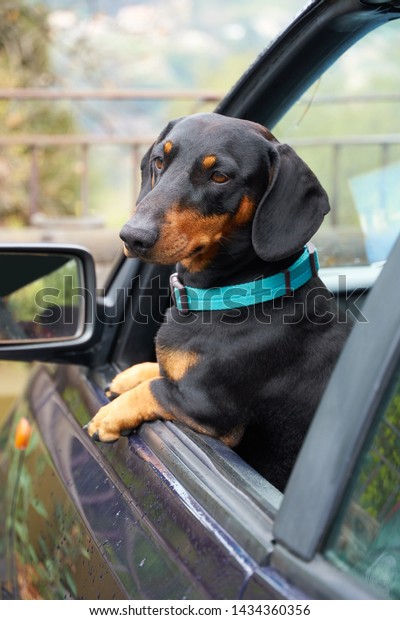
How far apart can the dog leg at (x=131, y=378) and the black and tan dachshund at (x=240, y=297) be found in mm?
29

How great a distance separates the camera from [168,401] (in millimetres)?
2020

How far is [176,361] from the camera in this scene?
6.98ft

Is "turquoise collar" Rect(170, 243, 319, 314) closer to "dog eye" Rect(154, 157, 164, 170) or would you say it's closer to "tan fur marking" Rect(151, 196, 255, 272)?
"tan fur marking" Rect(151, 196, 255, 272)

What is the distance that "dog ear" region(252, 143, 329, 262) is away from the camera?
2045mm

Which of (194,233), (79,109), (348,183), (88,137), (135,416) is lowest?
(79,109)

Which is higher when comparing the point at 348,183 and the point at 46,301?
the point at 348,183

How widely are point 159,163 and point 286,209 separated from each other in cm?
40

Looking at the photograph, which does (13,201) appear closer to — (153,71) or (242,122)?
(153,71)

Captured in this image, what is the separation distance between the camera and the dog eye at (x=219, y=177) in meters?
2.14

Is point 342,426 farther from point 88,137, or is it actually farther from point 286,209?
point 88,137

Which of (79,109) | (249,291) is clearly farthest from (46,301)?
(79,109)

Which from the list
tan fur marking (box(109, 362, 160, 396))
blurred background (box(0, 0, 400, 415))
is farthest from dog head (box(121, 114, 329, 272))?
blurred background (box(0, 0, 400, 415))

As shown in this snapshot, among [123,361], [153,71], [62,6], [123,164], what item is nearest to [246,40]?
[153,71]

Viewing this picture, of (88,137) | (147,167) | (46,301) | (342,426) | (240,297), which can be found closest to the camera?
(342,426)
